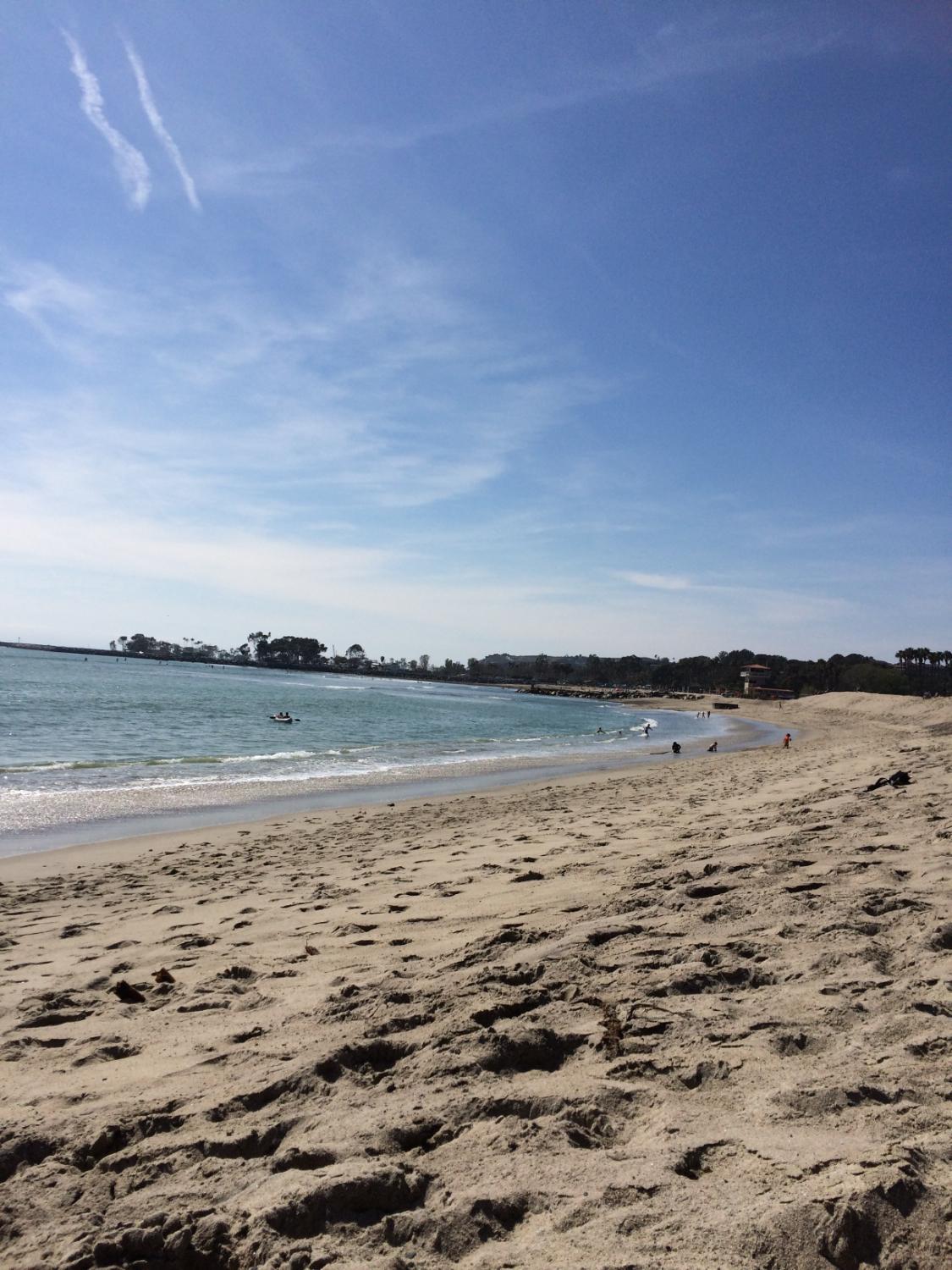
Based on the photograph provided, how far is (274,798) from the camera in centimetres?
1703

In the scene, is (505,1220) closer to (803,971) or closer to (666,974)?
(666,974)

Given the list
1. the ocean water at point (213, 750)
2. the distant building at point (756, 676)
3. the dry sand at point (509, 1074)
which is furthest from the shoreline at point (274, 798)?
the distant building at point (756, 676)

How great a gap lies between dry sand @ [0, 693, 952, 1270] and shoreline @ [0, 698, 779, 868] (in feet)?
18.8

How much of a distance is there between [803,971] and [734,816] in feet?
23.4

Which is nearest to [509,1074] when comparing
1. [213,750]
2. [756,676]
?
[213,750]

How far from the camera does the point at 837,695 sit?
9662 cm

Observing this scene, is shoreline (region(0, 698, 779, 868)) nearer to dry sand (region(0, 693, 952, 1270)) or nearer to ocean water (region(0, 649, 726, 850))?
ocean water (region(0, 649, 726, 850))

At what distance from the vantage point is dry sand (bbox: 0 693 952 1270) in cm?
244

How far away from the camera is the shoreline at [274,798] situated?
40.9 ft

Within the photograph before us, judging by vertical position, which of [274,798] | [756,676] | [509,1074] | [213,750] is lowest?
[213,750]

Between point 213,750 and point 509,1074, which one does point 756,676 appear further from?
point 509,1074

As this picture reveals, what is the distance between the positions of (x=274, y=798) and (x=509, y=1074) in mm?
14475

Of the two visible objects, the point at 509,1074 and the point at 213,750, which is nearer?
the point at 509,1074

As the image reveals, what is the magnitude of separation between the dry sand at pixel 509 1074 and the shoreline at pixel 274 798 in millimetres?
5723
